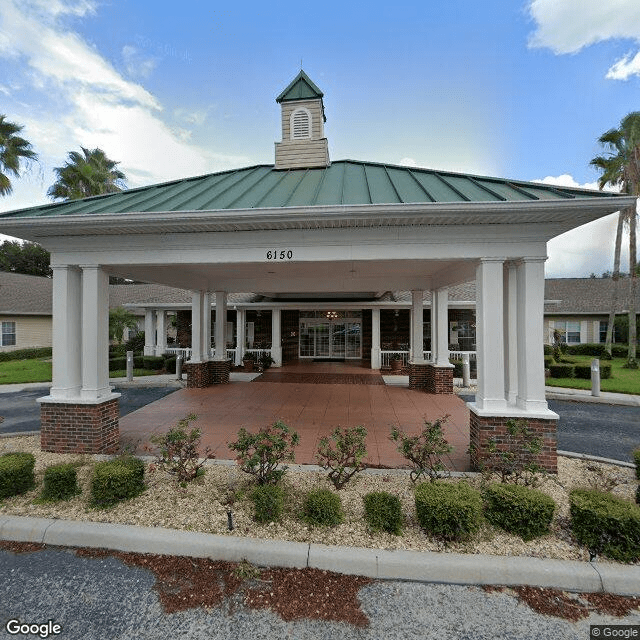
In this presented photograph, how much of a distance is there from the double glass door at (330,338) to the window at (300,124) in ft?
36.8

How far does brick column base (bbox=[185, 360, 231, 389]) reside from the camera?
1159 centimetres

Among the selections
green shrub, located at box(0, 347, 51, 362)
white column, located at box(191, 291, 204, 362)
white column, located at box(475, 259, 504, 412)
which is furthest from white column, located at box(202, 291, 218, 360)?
green shrub, located at box(0, 347, 51, 362)

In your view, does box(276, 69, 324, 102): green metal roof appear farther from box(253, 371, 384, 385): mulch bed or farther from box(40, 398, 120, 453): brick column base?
box(253, 371, 384, 385): mulch bed

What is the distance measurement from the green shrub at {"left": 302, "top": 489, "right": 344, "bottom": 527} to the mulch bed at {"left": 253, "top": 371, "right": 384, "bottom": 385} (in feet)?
29.1

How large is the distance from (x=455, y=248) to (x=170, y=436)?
200 inches

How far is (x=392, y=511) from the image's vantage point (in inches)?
148

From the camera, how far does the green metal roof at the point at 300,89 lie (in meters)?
8.94

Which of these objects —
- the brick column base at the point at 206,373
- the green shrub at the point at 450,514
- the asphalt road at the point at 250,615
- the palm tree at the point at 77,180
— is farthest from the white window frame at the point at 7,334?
the green shrub at the point at 450,514

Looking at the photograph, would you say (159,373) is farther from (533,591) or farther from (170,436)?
(533,591)

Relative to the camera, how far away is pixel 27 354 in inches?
819

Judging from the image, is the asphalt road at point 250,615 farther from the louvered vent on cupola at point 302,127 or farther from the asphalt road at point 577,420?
the louvered vent on cupola at point 302,127

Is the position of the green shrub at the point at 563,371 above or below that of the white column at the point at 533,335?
below

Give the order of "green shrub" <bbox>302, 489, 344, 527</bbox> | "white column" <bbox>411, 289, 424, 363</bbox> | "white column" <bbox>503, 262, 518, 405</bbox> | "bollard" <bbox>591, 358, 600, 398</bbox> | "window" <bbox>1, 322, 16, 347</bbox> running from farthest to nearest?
"window" <bbox>1, 322, 16, 347</bbox>
"white column" <bbox>411, 289, 424, 363</bbox>
"bollard" <bbox>591, 358, 600, 398</bbox>
"white column" <bbox>503, 262, 518, 405</bbox>
"green shrub" <bbox>302, 489, 344, 527</bbox>

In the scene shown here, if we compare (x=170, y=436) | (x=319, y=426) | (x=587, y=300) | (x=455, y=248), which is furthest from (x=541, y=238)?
(x=587, y=300)
